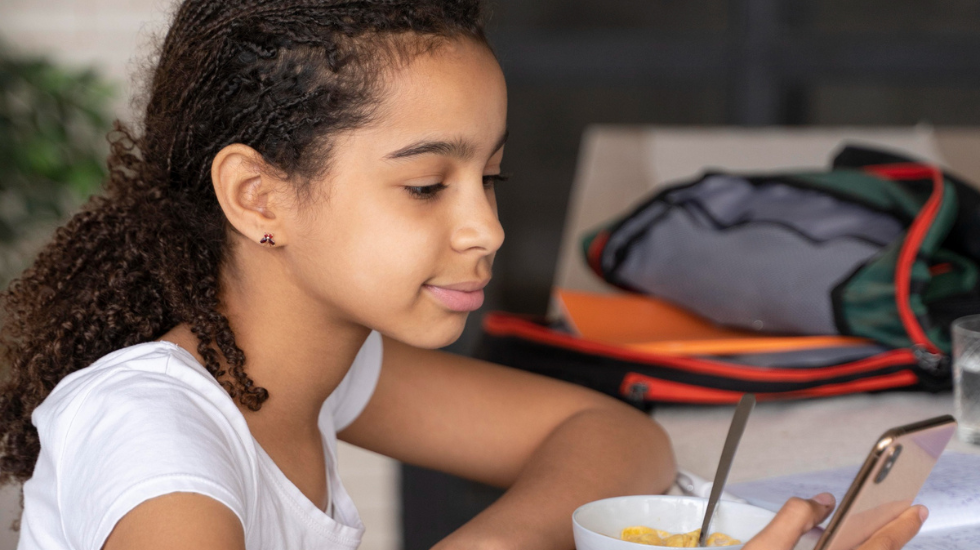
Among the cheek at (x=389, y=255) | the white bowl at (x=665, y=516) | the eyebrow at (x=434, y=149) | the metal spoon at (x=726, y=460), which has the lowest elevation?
the white bowl at (x=665, y=516)

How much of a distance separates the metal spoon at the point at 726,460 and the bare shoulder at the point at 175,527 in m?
0.28

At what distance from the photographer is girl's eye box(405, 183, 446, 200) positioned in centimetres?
69

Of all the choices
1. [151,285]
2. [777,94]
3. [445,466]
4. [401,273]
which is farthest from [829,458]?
[777,94]

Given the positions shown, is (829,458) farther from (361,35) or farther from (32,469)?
(32,469)

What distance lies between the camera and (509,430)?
94cm

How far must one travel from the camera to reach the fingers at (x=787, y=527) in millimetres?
543

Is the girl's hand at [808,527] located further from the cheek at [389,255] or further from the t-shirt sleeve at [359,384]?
the t-shirt sleeve at [359,384]

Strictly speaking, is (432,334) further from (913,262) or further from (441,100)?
(913,262)

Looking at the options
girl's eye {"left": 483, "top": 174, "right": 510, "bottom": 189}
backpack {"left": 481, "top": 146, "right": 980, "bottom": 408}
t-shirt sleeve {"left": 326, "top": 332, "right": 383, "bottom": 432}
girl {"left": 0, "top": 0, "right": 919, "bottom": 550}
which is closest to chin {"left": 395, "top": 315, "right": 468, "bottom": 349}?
girl {"left": 0, "top": 0, "right": 919, "bottom": 550}

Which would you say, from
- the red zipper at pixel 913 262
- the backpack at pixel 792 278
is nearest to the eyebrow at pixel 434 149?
the backpack at pixel 792 278

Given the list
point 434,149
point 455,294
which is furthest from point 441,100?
point 455,294

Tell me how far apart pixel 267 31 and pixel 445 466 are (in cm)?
47

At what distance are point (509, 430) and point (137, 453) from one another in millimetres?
424

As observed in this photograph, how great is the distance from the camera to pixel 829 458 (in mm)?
935
